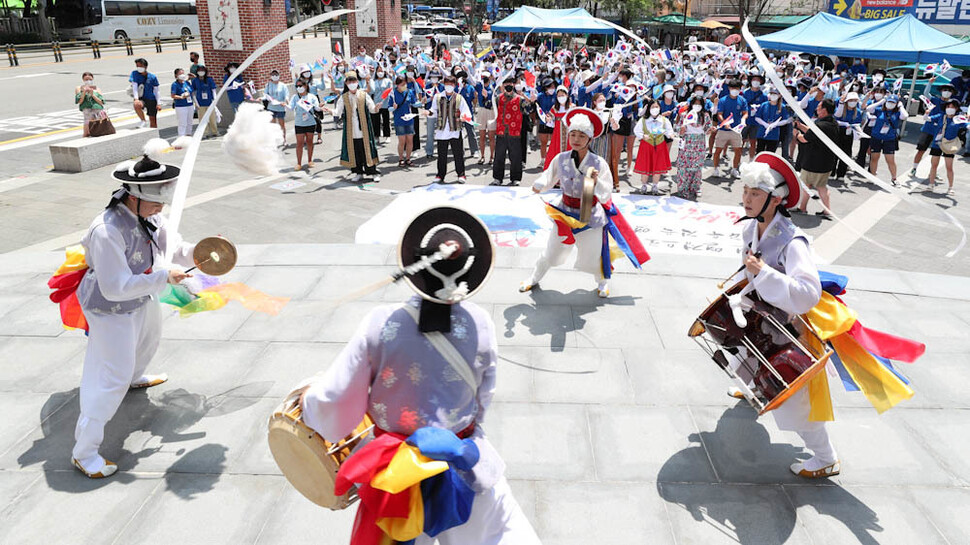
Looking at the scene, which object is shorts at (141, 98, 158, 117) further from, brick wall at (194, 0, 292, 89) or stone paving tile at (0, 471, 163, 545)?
stone paving tile at (0, 471, 163, 545)

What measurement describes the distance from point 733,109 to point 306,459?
10745 mm

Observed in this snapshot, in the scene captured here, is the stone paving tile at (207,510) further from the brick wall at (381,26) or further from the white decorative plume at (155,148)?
the brick wall at (381,26)

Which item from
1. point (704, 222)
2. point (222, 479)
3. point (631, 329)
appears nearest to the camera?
point (222, 479)

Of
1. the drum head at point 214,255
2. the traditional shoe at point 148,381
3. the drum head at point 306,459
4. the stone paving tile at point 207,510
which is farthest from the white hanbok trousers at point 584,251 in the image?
the drum head at point 306,459

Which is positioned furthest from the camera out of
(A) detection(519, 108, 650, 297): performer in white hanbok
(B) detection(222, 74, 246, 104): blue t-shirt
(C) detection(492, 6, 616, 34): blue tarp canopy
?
(C) detection(492, 6, 616, 34): blue tarp canopy

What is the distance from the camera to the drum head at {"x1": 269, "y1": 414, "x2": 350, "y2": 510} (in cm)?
238

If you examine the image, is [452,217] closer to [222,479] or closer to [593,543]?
[593,543]

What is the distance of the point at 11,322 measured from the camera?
5277 mm

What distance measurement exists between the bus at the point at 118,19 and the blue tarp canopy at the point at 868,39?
3058 centimetres

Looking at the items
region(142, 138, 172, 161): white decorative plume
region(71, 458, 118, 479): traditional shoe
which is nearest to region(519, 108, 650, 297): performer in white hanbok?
region(142, 138, 172, 161): white decorative plume

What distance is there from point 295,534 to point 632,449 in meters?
1.98

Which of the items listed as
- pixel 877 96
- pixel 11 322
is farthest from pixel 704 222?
pixel 11 322

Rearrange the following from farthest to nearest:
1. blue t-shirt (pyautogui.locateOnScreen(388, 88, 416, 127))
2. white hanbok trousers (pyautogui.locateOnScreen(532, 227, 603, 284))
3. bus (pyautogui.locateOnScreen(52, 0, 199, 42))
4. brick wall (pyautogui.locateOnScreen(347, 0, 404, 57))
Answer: bus (pyautogui.locateOnScreen(52, 0, 199, 42)) → brick wall (pyautogui.locateOnScreen(347, 0, 404, 57)) → blue t-shirt (pyautogui.locateOnScreen(388, 88, 416, 127)) → white hanbok trousers (pyautogui.locateOnScreen(532, 227, 603, 284))

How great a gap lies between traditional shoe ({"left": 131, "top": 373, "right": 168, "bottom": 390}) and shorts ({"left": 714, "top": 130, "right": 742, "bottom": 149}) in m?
9.84
